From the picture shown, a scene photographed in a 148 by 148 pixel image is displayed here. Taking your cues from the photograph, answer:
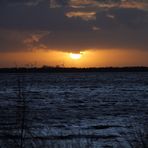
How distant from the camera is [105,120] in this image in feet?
111

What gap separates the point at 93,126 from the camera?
29672 mm

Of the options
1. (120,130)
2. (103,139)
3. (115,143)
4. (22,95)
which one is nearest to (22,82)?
(22,95)

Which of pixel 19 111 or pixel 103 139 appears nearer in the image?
pixel 19 111

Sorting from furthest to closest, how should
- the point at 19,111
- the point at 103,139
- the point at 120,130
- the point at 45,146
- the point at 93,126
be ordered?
the point at 93,126, the point at 120,130, the point at 103,139, the point at 45,146, the point at 19,111

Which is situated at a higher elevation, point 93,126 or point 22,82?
point 93,126

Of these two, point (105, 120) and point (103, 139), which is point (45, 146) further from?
point (105, 120)

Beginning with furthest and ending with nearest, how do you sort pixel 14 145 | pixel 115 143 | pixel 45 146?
pixel 115 143, pixel 45 146, pixel 14 145

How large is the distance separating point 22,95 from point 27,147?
3938 mm

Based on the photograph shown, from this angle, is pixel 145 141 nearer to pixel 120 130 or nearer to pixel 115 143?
pixel 115 143

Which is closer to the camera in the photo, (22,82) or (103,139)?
(22,82)

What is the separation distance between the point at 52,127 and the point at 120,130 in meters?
4.33

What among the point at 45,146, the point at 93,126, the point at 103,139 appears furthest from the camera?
the point at 93,126

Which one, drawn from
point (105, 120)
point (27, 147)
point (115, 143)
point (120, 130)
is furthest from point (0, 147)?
point (105, 120)

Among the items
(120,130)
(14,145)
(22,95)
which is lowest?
(14,145)
